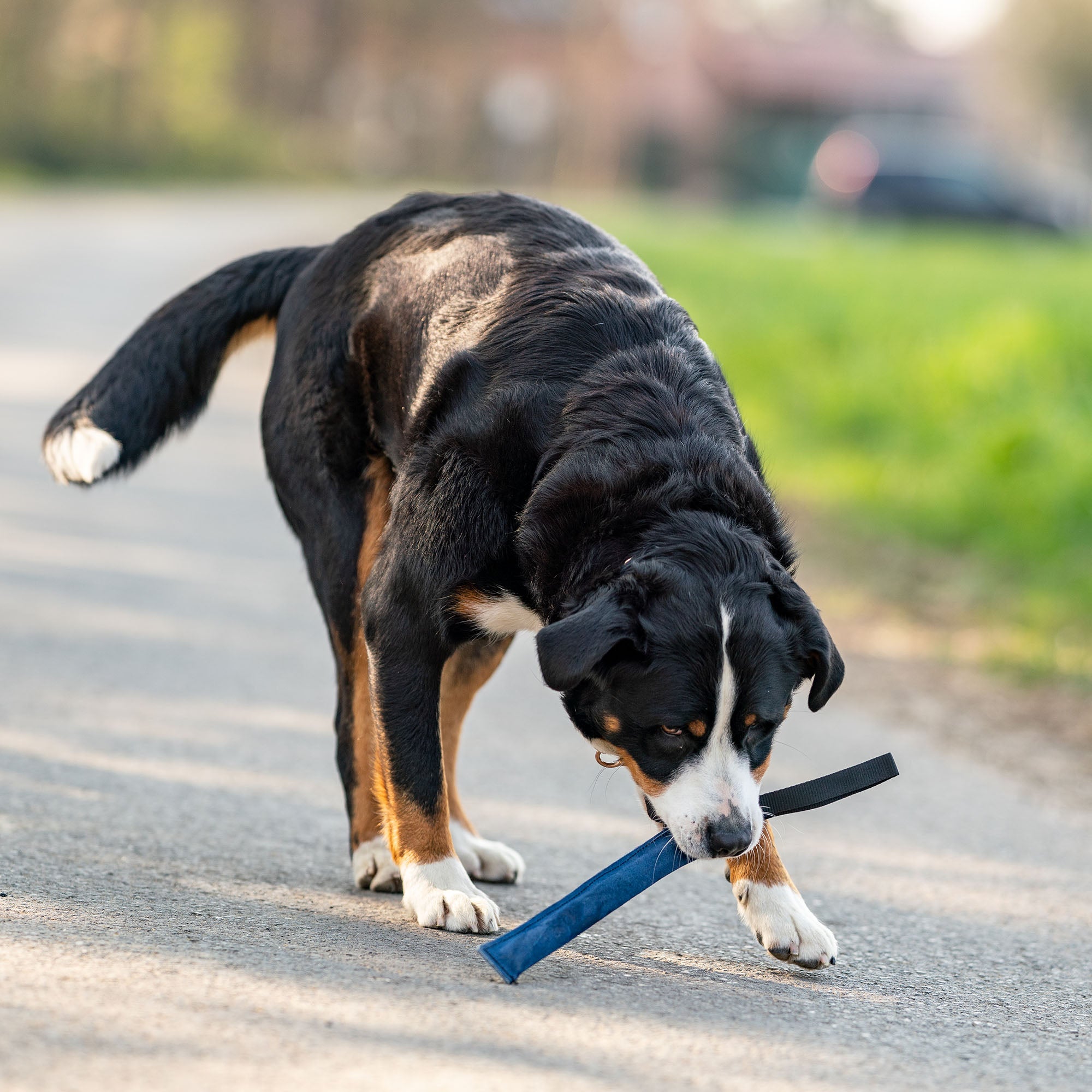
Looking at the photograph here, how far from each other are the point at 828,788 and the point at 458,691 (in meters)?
1.07

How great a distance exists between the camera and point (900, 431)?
9.90 m

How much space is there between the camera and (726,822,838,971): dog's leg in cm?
340

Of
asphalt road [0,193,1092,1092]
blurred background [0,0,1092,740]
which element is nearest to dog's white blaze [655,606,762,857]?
asphalt road [0,193,1092,1092]

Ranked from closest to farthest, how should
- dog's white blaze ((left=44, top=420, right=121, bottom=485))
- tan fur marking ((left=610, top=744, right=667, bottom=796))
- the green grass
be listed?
tan fur marking ((left=610, top=744, right=667, bottom=796))
dog's white blaze ((left=44, top=420, right=121, bottom=485))
the green grass

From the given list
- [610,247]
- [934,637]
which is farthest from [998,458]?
[610,247]

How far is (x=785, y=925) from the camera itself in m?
3.43

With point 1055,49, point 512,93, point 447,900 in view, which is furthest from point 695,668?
point 512,93

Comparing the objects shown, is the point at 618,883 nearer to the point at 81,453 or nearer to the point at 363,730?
the point at 363,730

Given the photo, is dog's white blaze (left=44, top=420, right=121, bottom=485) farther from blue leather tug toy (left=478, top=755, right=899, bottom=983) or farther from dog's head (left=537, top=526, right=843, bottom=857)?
blue leather tug toy (left=478, top=755, right=899, bottom=983)

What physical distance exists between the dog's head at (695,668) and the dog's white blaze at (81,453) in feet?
4.89

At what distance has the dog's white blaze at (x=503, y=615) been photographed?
3.50m

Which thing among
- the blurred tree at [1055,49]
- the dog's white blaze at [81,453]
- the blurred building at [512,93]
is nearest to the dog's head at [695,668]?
the dog's white blaze at [81,453]

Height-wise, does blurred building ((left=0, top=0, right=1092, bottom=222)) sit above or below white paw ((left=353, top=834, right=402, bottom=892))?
below

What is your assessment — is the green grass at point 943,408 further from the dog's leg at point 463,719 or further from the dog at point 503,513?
the dog at point 503,513
